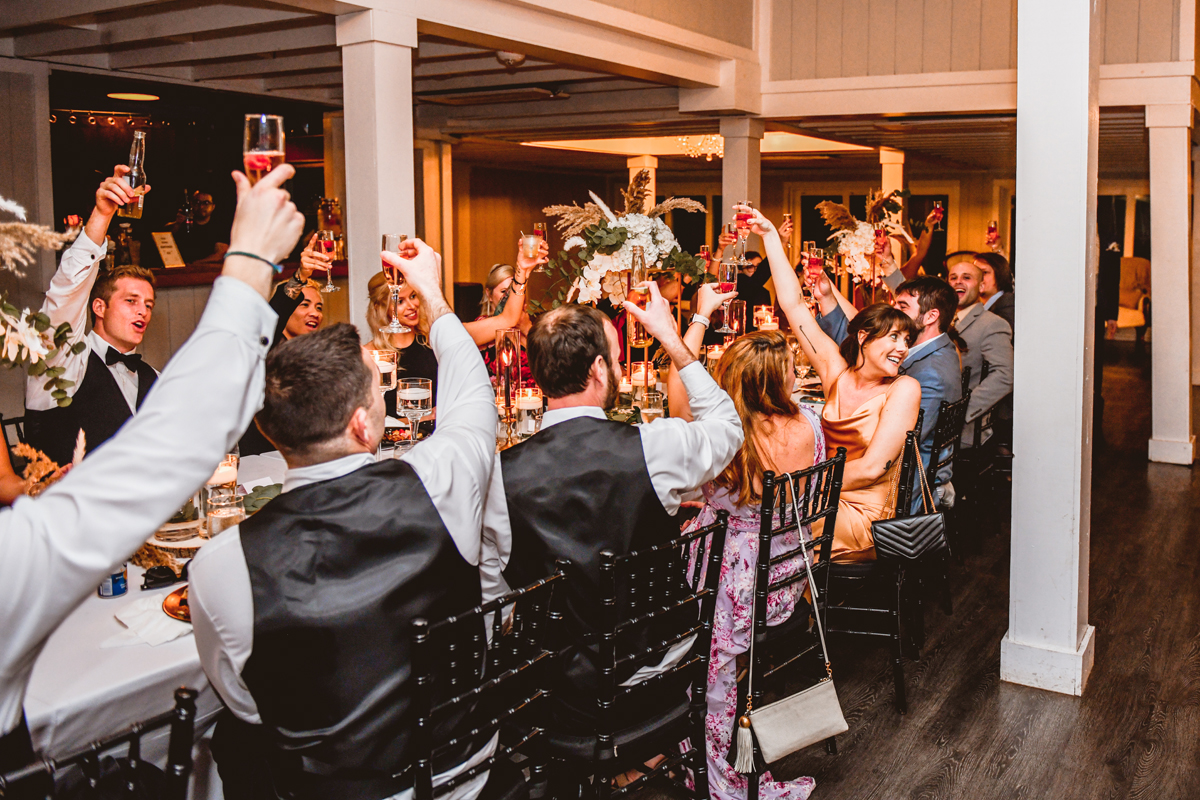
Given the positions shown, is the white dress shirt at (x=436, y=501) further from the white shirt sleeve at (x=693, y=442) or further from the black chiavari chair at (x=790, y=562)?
the black chiavari chair at (x=790, y=562)

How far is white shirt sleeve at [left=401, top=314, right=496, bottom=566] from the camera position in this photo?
1.82 m

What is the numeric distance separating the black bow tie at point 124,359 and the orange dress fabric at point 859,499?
2.54 metres

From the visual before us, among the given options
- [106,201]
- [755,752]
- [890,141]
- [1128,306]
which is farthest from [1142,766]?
[1128,306]

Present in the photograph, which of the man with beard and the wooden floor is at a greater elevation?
the man with beard

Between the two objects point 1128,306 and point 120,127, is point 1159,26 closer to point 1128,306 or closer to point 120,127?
point 120,127

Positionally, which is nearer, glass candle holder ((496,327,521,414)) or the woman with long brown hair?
the woman with long brown hair

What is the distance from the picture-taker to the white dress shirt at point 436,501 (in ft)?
5.41

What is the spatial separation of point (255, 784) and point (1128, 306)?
51.7ft

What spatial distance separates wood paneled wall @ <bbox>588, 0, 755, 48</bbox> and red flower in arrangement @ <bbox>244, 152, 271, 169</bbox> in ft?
14.3

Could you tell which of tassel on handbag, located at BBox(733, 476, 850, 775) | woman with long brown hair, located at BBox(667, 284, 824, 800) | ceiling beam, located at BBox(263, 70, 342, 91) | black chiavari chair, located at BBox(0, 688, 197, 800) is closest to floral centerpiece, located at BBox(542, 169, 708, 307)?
woman with long brown hair, located at BBox(667, 284, 824, 800)

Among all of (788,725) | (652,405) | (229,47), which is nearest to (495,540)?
(788,725)

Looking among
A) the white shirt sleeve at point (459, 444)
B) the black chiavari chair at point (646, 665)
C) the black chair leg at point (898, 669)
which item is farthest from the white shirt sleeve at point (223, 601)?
the black chair leg at point (898, 669)

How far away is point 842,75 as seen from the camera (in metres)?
7.30

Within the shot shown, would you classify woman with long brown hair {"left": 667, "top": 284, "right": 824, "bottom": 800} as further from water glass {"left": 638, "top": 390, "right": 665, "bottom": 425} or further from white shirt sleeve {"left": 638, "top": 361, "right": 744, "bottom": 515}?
water glass {"left": 638, "top": 390, "right": 665, "bottom": 425}
